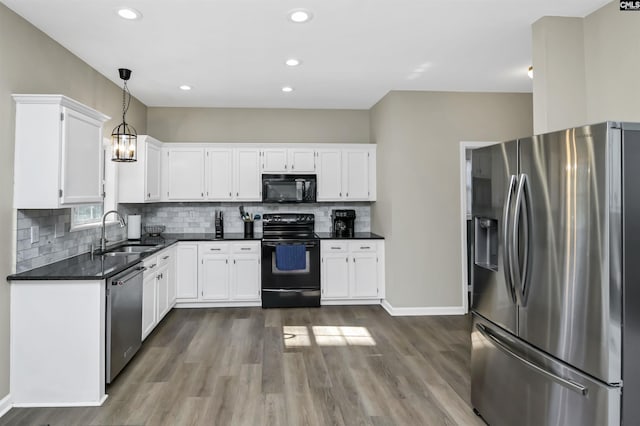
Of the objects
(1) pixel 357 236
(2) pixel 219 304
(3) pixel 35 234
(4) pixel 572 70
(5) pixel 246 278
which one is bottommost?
(2) pixel 219 304

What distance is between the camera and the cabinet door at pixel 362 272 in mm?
5160

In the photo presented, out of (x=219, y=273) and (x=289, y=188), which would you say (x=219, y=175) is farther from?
(x=219, y=273)

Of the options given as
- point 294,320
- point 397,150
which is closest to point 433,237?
point 397,150

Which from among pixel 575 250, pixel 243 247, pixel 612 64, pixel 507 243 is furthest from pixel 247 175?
pixel 575 250

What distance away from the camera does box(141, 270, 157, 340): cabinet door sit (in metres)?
Result: 3.70

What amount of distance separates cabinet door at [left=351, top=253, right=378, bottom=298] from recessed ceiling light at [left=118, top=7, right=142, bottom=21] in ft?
11.4

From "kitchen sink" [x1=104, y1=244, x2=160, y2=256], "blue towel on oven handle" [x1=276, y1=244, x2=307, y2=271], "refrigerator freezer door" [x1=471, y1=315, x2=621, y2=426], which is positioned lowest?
"refrigerator freezer door" [x1=471, y1=315, x2=621, y2=426]

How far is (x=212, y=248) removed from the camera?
5070 mm

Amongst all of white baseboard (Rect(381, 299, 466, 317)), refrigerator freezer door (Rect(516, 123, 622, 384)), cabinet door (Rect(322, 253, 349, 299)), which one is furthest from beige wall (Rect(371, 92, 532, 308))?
refrigerator freezer door (Rect(516, 123, 622, 384))

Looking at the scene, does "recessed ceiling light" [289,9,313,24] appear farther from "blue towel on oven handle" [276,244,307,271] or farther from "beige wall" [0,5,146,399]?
"blue towel on oven handle" [276,244,307,271]

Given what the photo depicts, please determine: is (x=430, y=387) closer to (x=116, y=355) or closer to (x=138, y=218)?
(x=116, y=355)

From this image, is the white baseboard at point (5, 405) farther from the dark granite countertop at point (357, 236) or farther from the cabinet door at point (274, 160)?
the cabinet door at point (274, 160)

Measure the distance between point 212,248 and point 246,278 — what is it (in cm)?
57

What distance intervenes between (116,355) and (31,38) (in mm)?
2387
